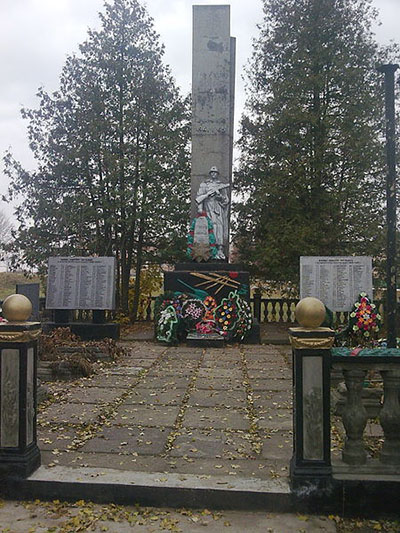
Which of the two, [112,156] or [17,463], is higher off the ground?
[112,156]

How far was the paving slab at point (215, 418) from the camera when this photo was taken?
457cm

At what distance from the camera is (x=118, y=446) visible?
3988 mm

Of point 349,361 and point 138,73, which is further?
point 138,73

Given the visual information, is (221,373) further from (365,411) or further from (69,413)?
(365,411)

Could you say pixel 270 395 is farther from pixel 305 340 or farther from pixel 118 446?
pixel 305 340

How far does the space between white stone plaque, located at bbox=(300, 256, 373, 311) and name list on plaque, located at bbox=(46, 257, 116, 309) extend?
3.78m

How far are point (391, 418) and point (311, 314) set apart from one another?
84 cm

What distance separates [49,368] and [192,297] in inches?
173

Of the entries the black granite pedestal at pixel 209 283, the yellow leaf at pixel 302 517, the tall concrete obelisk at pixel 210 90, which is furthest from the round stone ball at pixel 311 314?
the tall concrete obelisk at pixel 210 90

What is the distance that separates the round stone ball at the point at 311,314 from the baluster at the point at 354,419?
0.40 metres

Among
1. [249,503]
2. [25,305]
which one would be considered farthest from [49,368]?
[249,503]

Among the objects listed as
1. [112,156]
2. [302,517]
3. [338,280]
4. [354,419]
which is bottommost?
[302,517]

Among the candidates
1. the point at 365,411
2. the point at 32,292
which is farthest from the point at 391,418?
the point at 32,292

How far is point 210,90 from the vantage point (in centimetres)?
1220
